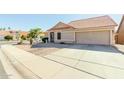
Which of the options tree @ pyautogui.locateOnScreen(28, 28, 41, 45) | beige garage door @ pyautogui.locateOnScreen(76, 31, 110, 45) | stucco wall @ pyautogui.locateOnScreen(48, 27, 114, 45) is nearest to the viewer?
stucco wall @ pyautogui.locateOnScreen(48, 27, 114, 45)

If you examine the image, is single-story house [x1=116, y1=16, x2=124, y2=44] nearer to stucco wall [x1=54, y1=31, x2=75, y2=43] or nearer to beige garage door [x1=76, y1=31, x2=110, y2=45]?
beige garage door [x1=76, y1=31, x2=110, y2=45]

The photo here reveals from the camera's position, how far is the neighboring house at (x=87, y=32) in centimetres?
1733

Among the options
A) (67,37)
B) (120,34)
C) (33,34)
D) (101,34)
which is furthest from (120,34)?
(33,34)

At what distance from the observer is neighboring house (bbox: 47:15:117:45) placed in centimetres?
1733

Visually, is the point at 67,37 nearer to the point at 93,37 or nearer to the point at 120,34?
the point at 93,37

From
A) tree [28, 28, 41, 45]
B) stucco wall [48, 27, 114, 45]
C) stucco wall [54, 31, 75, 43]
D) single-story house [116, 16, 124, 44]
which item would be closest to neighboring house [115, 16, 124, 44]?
single-story house [116, 16, 124, 44]

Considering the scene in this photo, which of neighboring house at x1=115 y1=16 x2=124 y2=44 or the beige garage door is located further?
neighboring house at x1=115 y1=16 x2=124 y2=44

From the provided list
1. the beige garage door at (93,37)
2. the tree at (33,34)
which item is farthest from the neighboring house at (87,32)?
the tree at (33,34)

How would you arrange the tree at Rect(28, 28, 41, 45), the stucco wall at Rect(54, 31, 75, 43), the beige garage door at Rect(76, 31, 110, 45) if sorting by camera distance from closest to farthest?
1. the beige garage door at Rect(76, 31, 110, 45)
2. the stucco wall at Rect(54, 31, 75, 43)
3. the tree at Rect(28, 28, 41, 45)

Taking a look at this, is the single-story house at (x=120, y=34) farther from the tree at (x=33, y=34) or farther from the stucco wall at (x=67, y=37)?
the tree at (x=33, y=34)

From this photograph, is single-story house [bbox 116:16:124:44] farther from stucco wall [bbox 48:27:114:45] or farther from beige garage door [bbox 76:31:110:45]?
beige garage door [bbox 76:31:110:45]

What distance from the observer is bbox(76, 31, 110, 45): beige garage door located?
57.3 feet
